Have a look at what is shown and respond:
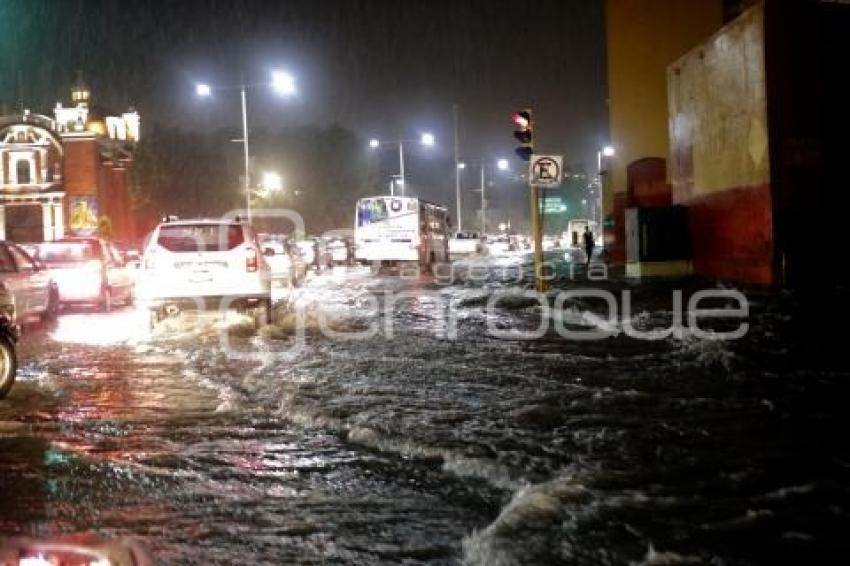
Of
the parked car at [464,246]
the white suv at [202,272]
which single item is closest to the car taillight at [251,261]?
the white suv at [202,272]

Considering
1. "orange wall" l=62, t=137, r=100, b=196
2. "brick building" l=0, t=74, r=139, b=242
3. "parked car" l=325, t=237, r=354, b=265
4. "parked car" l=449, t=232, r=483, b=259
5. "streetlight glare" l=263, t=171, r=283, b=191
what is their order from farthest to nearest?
"streetlight glare" l=263, t=171, r=283, b=191, "parked car" l=449, t=232, r=483, b=259, "orange wall" l=62, t=137, r=100, b=196, "brick building" l=0, t=74, r=139, b=242, "parked car" l=325, t=237, r=354, b=265

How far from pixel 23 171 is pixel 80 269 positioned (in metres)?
43.0

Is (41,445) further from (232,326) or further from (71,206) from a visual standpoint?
(71,206)

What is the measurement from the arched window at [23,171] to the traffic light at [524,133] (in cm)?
4825

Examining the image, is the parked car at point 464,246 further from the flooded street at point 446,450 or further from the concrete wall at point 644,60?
the flooded street at point 446,450

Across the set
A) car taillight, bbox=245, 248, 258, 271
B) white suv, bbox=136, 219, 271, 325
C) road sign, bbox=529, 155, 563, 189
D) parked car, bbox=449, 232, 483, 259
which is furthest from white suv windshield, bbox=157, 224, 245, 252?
parked car, bbox=449, 232, 483, 259

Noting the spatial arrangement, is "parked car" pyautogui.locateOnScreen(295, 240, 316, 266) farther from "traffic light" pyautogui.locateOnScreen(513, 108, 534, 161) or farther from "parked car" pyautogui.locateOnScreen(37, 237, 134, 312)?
"traffic light" pyautogui.locateOnScreen(513, 108, 534, 161)

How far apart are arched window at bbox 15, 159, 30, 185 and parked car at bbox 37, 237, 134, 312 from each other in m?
41.9

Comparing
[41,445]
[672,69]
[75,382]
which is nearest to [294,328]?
[75,382]

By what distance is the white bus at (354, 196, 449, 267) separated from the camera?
121 feet

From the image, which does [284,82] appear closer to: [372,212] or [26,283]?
[372,212]

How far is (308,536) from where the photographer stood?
477cm

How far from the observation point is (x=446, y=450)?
21.5 feet

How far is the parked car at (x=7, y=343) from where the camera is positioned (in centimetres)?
A: 928
